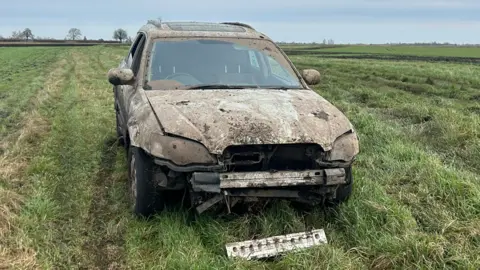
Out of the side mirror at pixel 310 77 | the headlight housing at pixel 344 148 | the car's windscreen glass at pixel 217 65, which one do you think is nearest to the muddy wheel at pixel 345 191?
the headlight housing at pixel 344 148

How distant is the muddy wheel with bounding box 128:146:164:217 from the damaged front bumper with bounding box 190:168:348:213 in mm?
459

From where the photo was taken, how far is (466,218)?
430cm

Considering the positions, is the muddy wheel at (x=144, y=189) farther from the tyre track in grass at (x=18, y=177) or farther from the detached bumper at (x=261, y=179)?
the tyre track in grass at (x=18, y=177)

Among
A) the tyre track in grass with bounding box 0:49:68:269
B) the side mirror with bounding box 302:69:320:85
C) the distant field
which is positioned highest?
the side mirror with bounding box 302:69:320:85

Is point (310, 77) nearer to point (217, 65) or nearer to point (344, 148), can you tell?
point (217, 65)

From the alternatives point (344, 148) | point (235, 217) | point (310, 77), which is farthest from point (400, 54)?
point (235, 217)

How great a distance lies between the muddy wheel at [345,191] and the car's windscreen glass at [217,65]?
119 cm

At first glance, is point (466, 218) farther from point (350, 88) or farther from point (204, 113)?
point (350, 88)

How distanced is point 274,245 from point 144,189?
3.77ft

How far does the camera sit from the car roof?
555cm

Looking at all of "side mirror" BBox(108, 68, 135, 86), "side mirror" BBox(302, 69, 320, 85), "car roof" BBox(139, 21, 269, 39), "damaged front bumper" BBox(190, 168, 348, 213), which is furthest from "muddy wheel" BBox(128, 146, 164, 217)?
"side mirror" BBox(302, 69, 320, 85)

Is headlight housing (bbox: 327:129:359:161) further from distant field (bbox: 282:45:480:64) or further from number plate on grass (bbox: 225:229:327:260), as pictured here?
distant field (bbox: 282:45:480:64)

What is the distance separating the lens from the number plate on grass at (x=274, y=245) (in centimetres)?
372

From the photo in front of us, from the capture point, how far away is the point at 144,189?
4.16 m
